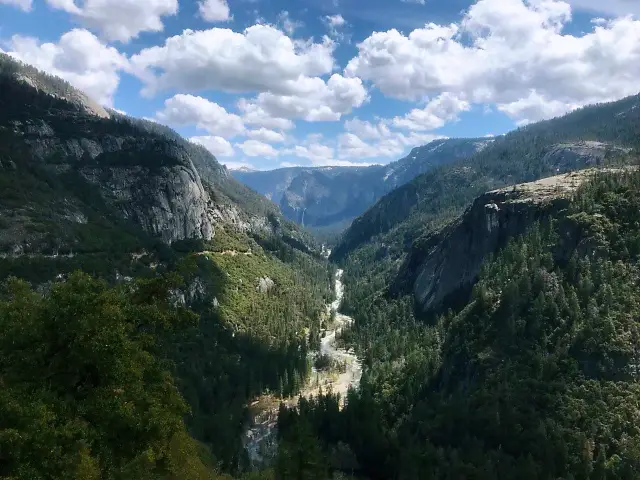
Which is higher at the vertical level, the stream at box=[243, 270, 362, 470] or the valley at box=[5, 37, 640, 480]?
the valley at box=[5, 37, 640, 480]

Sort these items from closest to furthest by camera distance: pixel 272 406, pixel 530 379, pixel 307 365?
pixel 530 379, pixel 272 406, pixel 307 365

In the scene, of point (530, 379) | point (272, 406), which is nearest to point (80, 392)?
point (530, 379)

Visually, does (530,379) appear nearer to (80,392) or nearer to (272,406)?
(272,406)

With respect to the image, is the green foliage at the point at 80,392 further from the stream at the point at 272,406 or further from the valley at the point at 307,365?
the stream at the point at 272,406

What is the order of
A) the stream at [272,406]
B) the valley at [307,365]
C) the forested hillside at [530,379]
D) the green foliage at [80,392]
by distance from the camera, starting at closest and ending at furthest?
1. the green foliage at [80,392]
2. the valley at [307,365]
3. the forested hillside at [530,379]
4. the stream at [272,406]

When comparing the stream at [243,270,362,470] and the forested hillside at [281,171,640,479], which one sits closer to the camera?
the forested hillside at [281,171,640,479]

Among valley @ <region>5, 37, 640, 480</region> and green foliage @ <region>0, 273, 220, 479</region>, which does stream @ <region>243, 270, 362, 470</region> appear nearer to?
valley @ <region>5, 37, 640, 480</region>

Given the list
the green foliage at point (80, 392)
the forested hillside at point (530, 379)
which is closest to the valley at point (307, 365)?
the green foliage at point (80, 392)

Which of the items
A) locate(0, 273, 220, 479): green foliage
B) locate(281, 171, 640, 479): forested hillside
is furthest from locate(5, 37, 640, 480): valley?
locate(281, 171, 640, 479): forested hillside

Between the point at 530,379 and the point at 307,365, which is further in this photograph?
the point at 307,365
